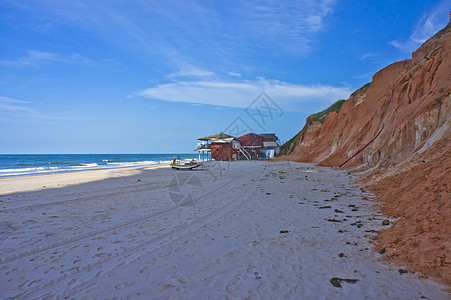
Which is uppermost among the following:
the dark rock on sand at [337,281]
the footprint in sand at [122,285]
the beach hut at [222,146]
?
the beach hut at [222,146]

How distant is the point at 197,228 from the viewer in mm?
5094

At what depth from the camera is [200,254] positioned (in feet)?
12.3

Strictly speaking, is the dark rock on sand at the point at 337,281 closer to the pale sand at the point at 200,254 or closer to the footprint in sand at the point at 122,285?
the pale sand at the point at 200,254

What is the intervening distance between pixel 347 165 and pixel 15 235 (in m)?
17.2

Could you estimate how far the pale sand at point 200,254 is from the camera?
276 cm

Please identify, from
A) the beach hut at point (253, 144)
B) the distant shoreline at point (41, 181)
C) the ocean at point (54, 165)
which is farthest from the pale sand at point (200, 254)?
the beach hut at point (253, 144)

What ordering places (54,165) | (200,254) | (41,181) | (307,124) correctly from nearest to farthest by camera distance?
(200,254)
(41,181)
(307,124)
(54,165)

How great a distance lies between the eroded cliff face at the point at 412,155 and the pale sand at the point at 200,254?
419 millimetres

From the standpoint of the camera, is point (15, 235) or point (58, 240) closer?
point (58, 240)

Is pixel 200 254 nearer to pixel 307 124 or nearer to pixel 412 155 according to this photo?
pixel 412 155

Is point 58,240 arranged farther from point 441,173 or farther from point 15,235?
point 441,173

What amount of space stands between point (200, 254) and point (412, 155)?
8.28 meters

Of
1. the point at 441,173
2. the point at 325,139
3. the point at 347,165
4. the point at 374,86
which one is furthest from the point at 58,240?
the point at 325,139

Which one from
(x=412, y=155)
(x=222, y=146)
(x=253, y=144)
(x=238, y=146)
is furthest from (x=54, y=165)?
(x=412, y=155)
